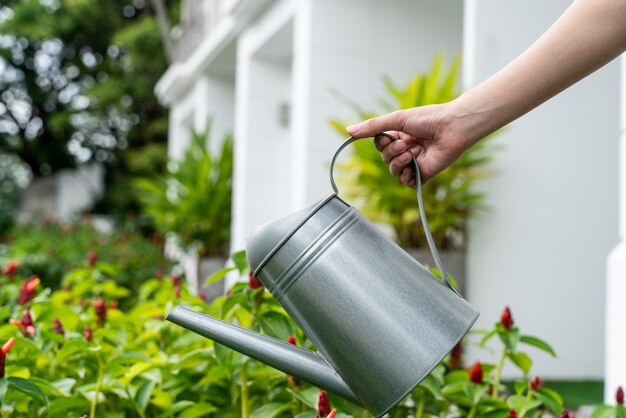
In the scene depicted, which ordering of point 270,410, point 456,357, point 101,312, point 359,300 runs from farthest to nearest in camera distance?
1. point 101,312
2. point 456,357
3. point 270,410
4. point 359,300

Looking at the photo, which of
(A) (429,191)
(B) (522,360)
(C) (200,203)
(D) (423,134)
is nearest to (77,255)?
(C) (200,203)

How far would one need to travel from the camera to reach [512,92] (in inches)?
45.3

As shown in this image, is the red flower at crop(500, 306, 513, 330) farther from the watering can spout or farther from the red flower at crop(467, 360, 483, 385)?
the watering can spout

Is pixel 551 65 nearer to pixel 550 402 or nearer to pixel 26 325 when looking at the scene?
pixel 550 402

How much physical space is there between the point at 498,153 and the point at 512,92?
273 cm

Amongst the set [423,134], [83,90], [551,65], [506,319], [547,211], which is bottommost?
[83,90]

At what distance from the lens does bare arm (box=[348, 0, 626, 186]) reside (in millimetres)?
1068

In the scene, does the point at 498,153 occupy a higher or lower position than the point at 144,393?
higher

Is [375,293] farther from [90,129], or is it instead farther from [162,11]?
[90,129]

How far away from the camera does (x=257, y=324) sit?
61.8 inches

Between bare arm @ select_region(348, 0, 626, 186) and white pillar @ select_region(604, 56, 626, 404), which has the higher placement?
bare arm @ select_region(348, 0, 626, 186)

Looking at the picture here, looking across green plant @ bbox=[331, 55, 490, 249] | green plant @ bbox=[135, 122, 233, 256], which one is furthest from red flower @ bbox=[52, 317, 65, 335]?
green plant @ bbox=[135, 122, 233, 256]

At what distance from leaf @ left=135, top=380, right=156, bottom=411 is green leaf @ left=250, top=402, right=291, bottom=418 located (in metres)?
0.21

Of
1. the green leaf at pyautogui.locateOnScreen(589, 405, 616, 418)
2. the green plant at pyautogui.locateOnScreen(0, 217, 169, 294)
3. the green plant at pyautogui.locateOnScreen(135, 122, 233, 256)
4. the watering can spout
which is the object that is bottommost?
the green plant at pyautogui.locateOnScreen(0, 217, 169, 294)
